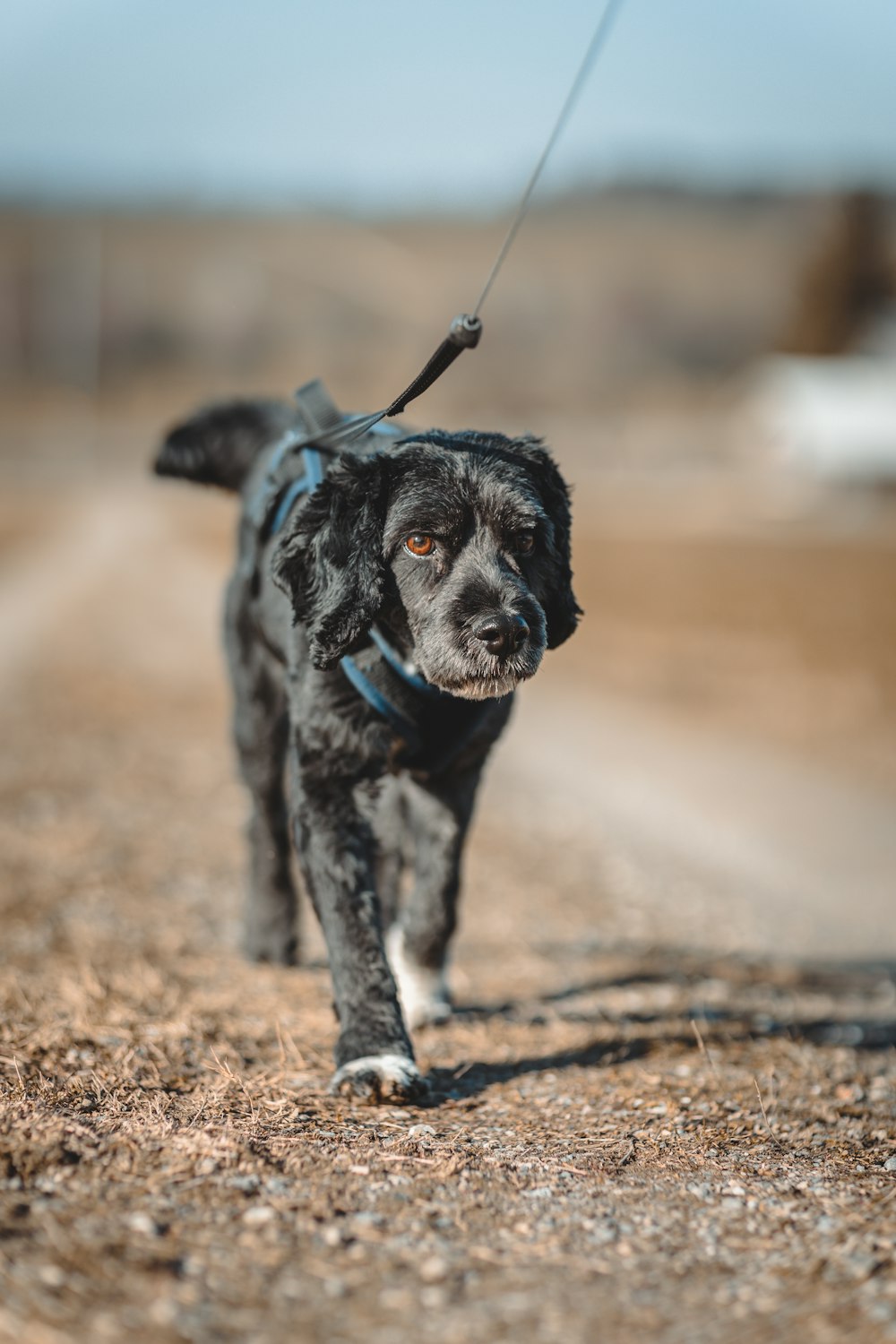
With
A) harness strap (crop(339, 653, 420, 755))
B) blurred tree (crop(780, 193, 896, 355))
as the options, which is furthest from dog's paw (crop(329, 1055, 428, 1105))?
blurred tree (crop(780, 193, 896, 355))

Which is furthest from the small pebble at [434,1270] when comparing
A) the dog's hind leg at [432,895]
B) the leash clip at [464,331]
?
the leash clip at [464,331]

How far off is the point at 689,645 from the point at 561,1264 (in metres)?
18.9

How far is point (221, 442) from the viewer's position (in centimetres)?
637

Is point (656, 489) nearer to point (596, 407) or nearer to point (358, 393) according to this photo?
point (358, 393)

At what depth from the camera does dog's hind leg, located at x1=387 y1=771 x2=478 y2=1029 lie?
519 cm

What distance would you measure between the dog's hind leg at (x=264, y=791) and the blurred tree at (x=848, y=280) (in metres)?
95.0

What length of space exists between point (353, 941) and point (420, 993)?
932mm

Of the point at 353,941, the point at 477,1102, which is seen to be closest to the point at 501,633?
the point at 353,941

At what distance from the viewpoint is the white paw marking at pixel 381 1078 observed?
4328 mm

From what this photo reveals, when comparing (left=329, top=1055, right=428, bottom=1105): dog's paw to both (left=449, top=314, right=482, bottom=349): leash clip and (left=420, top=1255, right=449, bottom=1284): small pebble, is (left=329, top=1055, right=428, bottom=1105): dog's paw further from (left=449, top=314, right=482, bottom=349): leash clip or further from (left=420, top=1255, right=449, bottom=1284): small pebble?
(left=449, top=314, right=482, bottom=349): leash clip

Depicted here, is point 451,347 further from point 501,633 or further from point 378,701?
point 378,701

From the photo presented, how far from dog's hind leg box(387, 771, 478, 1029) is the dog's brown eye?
0.91 m

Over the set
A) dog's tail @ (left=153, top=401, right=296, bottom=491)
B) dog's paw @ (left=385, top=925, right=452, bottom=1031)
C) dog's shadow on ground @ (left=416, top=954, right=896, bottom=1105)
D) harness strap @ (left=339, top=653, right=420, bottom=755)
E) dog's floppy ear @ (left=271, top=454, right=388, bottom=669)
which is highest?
dog's tail @ (left=153, top=401, right=296, bottom=491)

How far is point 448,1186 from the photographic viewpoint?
367 cm
